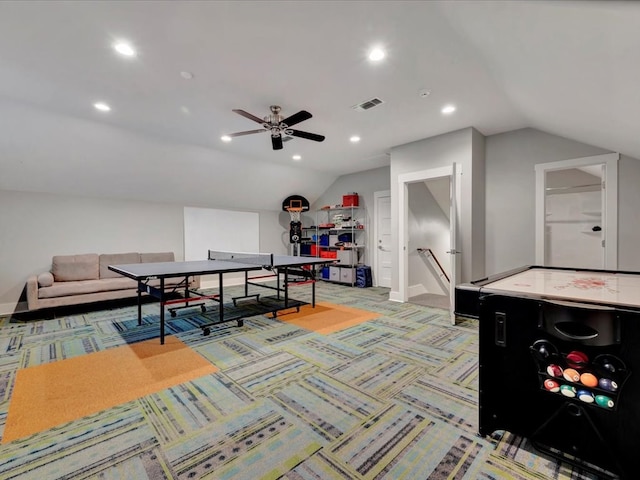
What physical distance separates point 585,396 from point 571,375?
11cm

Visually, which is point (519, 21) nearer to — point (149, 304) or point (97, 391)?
point (97, 391)

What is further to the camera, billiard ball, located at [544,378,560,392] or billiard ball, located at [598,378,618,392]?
billiard ball, located at [544,378,560,392]

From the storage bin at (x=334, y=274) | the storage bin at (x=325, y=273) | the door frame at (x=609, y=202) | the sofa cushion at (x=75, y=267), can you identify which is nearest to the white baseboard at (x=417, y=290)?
the storage bin at (x=334, y=274)

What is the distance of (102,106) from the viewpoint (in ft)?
11.6

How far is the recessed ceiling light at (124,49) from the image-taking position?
2.36 m

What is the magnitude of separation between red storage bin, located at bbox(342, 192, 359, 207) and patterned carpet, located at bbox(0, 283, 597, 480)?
425 cm

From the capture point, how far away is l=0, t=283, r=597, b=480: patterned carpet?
1.45 metres

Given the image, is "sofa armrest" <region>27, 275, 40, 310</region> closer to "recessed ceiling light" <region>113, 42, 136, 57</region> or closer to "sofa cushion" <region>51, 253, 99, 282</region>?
"sofa cushion" <region>51, 253, 99, 282</region>

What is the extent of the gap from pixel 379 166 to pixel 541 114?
3.57m

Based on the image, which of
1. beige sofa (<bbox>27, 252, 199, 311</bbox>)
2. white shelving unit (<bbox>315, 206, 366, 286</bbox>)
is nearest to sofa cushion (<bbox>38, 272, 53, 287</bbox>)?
beige sofa (<bbox>27, 252, 199, 311</bbox>)

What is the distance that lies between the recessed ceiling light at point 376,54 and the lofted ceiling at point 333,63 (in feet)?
0.22

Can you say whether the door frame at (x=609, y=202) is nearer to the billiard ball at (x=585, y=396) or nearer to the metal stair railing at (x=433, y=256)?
the metal stair railing at (x=433, y=256)

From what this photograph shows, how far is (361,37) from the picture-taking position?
228cm

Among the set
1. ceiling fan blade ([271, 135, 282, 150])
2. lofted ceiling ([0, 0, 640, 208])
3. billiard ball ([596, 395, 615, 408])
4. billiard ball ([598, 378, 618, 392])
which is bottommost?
billiard ball ([596, 395, 615, 408])
